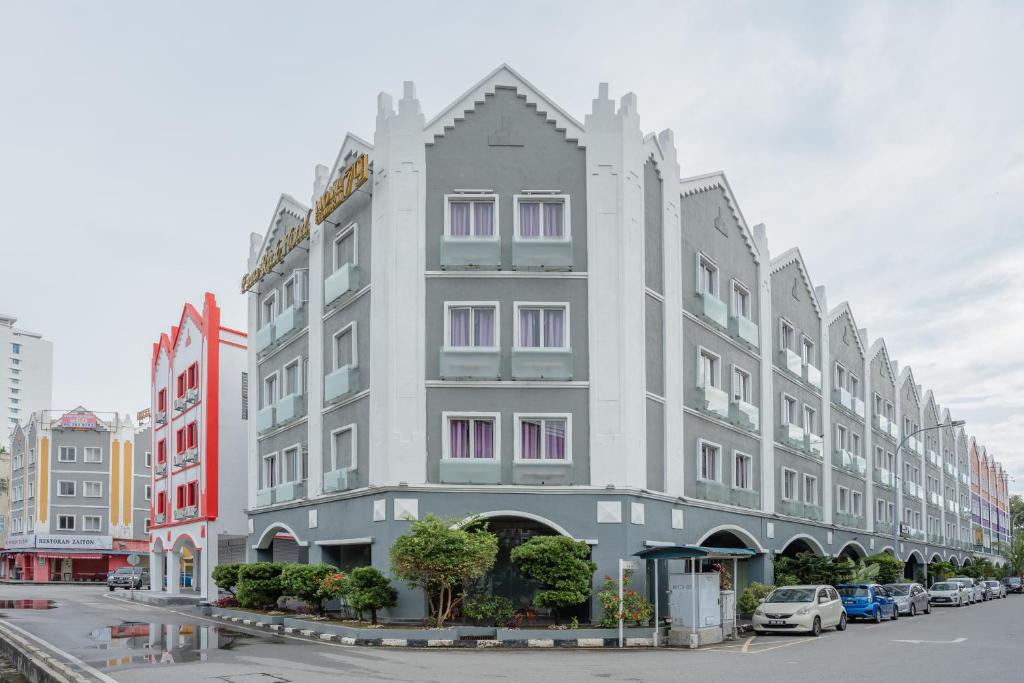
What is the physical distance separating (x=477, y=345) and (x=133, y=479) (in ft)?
213

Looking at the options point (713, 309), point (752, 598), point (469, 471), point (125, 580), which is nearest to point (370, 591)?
point (469, 471)

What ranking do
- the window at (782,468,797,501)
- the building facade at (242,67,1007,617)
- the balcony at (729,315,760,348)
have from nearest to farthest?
the building facade at (242,67,1007,617) → the balcony at (729,315,760,348) → the window at (782,468,797,501)

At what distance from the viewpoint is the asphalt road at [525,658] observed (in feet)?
64.0

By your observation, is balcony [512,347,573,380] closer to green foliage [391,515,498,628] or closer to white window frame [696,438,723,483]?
green foliage [391,515,498,628]

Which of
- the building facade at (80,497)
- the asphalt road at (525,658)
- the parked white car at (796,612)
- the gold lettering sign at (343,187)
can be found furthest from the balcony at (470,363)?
the building facade at (80,497)

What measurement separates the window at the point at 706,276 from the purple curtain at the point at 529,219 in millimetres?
7517

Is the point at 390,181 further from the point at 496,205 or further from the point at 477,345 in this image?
the point at 477,345

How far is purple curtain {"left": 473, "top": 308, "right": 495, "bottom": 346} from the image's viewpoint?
30344 millimetres

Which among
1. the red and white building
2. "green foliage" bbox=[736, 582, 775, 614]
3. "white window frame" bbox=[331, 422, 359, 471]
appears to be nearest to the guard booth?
"green foliage" bbox=[736, 582, 775, 614]

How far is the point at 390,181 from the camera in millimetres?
30547

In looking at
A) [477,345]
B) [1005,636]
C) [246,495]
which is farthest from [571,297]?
[246,495]

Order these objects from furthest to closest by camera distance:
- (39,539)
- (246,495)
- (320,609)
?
(39,539), (246,495), (320,609)

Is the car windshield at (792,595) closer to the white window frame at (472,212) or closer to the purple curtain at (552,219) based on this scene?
the purple curtain at (552,219)

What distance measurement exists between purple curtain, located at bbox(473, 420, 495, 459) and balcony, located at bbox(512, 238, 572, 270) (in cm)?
473
